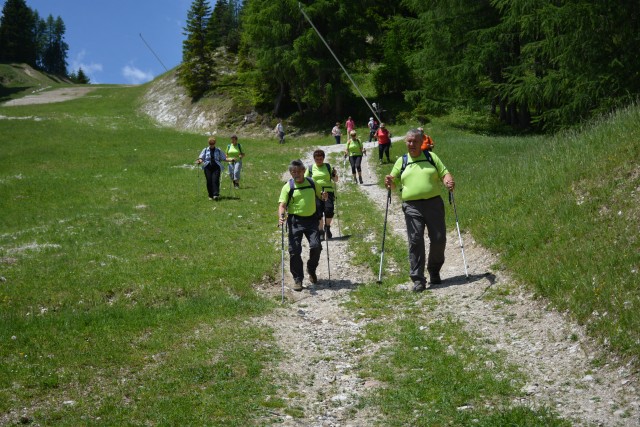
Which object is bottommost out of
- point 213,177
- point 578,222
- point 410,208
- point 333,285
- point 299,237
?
point 333,285

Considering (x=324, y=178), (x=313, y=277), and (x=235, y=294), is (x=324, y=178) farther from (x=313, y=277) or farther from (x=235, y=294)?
(x=235, y=294)

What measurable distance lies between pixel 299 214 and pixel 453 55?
31539 mm

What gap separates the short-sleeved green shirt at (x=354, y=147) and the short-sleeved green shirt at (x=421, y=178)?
14.3 meters

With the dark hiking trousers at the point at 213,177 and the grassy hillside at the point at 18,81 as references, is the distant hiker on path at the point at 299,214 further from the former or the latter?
the grassy hillside at the point at 18,81

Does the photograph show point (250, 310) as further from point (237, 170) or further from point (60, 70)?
point (60, 70)

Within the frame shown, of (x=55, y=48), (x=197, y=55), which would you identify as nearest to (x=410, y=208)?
(x=197, y=55)

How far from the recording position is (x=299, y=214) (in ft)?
42.4

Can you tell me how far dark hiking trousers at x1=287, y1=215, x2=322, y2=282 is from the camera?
42.4 ft

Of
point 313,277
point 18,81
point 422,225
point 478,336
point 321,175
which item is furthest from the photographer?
point 18,81

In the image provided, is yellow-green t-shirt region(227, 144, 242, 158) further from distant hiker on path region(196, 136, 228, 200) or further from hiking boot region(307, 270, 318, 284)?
hiking boot region(307, 270, 318, 284)

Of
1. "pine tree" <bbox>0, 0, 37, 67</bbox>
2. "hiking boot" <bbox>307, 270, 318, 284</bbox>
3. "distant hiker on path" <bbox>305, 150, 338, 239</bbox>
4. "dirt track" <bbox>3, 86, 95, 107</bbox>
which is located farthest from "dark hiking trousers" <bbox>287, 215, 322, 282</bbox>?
"pine tree" <bbox>0, 0, 37, 67</bbox>

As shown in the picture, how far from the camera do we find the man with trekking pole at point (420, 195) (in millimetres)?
11453

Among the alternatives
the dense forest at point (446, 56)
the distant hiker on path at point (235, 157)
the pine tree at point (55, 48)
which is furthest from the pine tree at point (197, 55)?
the pine tree at point (55, 48)

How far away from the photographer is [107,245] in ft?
57.4
